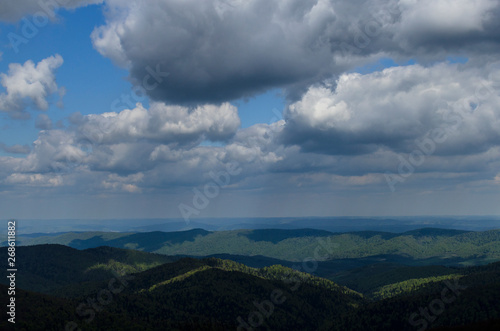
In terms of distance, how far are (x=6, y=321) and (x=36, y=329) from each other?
16.4 metres

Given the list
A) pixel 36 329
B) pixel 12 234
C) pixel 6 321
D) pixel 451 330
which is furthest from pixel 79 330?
pixel 451 330

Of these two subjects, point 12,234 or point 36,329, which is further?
point 36,329

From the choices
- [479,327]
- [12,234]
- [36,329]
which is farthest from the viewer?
[36,329]

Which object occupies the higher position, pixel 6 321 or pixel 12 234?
pixel 12 234

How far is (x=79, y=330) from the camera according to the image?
200 meters

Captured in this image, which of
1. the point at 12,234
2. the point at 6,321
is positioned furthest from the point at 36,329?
the point at 12,234

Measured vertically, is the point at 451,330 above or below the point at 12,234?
below

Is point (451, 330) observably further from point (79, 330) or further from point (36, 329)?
point (36, 329)

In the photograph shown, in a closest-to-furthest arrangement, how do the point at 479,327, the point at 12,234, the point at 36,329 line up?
the point at 12,234, the point at 479,327, the point at 36,329

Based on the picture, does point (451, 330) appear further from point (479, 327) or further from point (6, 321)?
point (6, 321)

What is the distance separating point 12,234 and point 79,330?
3496 inches

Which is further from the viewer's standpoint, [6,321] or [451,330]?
[6,321]

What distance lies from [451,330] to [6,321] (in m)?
219

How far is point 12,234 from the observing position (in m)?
136
